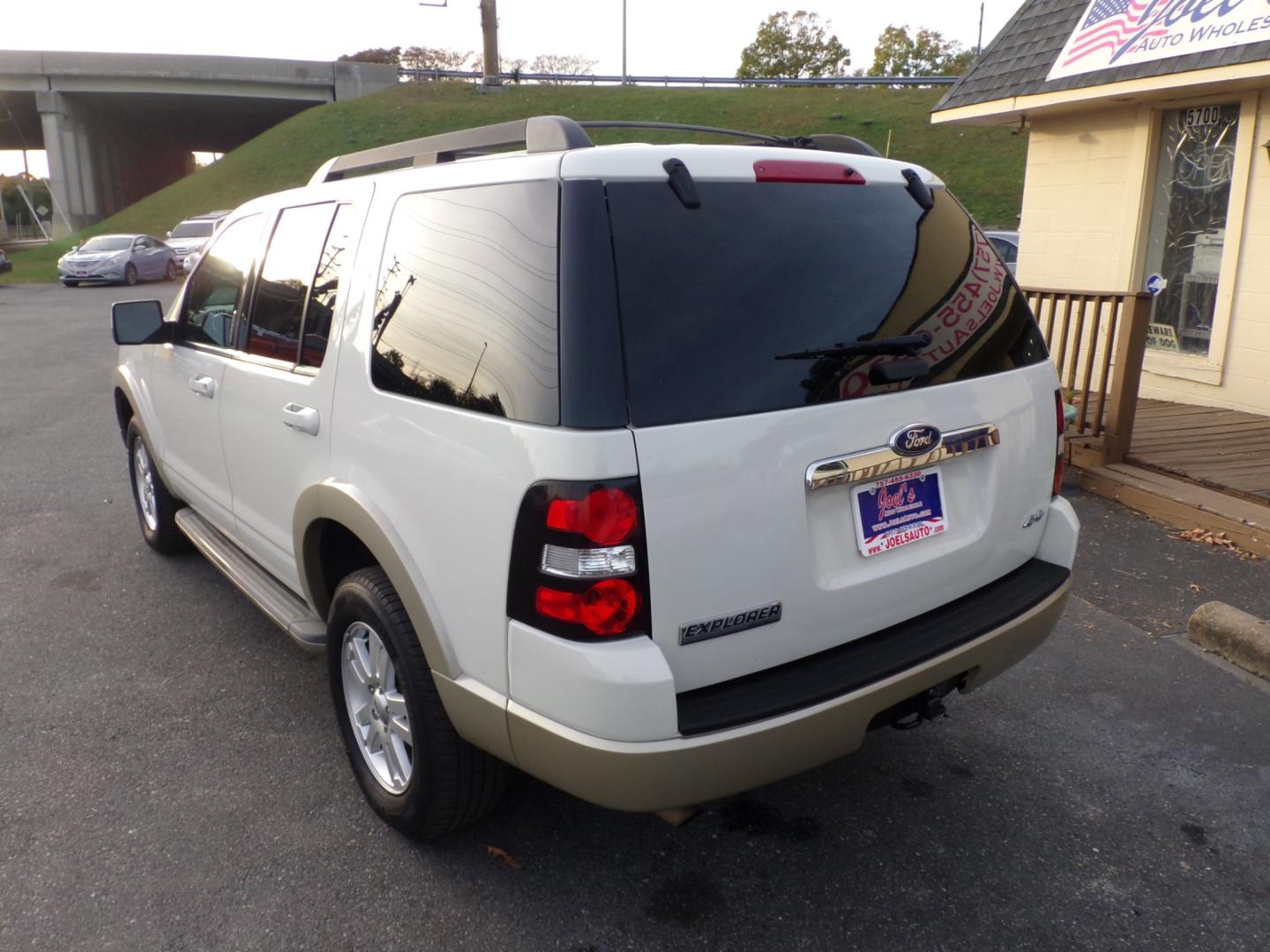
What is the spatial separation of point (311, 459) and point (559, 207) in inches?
52.7

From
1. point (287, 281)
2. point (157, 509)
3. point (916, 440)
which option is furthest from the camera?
point (157, 509)

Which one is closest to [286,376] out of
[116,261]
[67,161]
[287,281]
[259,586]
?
[287,281]

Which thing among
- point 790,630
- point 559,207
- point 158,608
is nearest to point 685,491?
point 790,630

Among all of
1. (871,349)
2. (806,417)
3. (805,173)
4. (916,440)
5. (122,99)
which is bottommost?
(916,440)

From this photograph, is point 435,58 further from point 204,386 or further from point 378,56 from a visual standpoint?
point 204,386

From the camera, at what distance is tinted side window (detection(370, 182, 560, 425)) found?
2.30 meters

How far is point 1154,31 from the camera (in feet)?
25.7

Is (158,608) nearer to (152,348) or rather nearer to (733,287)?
(152,348)

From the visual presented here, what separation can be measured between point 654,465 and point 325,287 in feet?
5.17

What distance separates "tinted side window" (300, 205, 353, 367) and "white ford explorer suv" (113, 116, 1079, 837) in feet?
0.06

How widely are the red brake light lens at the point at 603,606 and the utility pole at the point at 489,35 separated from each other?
46249mm

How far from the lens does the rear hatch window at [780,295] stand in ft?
7.57

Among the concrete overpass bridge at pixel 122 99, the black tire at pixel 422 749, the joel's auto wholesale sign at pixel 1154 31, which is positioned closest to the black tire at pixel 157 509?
the black tire at pixel 422 749

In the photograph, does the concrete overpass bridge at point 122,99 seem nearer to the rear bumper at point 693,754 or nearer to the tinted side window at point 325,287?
the tinted side window at point 325,287
